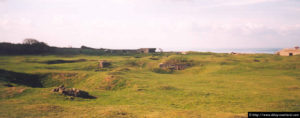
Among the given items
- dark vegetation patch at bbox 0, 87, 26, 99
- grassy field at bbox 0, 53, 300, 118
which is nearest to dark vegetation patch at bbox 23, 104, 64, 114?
grassy field at bbox 0, 53, 300, 118

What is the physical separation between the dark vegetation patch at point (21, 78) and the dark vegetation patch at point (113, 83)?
43.6ft

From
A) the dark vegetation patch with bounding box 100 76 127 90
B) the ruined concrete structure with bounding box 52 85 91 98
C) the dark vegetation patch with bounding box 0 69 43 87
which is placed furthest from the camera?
the dark vegetation patch with bounding box 0 69 43 87

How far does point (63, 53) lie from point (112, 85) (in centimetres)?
6074

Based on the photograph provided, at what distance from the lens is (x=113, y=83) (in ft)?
123

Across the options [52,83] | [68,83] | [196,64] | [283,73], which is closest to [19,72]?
[52,83]

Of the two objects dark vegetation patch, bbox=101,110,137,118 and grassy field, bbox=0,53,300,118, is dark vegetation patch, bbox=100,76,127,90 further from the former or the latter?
dark vegetation patch, bbox=101,110,137,118

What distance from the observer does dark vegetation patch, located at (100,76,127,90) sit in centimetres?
3630

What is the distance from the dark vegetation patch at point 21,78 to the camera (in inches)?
1487

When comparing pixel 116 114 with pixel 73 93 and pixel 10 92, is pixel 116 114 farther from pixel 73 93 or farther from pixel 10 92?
pixel 10 92

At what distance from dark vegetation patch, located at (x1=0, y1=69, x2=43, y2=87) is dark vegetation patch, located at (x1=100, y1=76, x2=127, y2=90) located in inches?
523

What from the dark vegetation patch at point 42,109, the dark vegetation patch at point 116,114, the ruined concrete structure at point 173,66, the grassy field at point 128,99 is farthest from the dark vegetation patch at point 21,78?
the ruined concrete structure at point 173,66

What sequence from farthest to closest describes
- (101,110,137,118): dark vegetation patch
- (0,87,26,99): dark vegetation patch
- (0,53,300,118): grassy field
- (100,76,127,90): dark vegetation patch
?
(100,76,127,90): dark vegetation patch, (0,87,26,99): dark vegetation patch, (0,53,300,118): grassy field, (101,110,137,118): dark vegetation patch

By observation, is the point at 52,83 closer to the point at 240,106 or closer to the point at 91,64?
the point at 91,64

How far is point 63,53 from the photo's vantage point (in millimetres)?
88250
